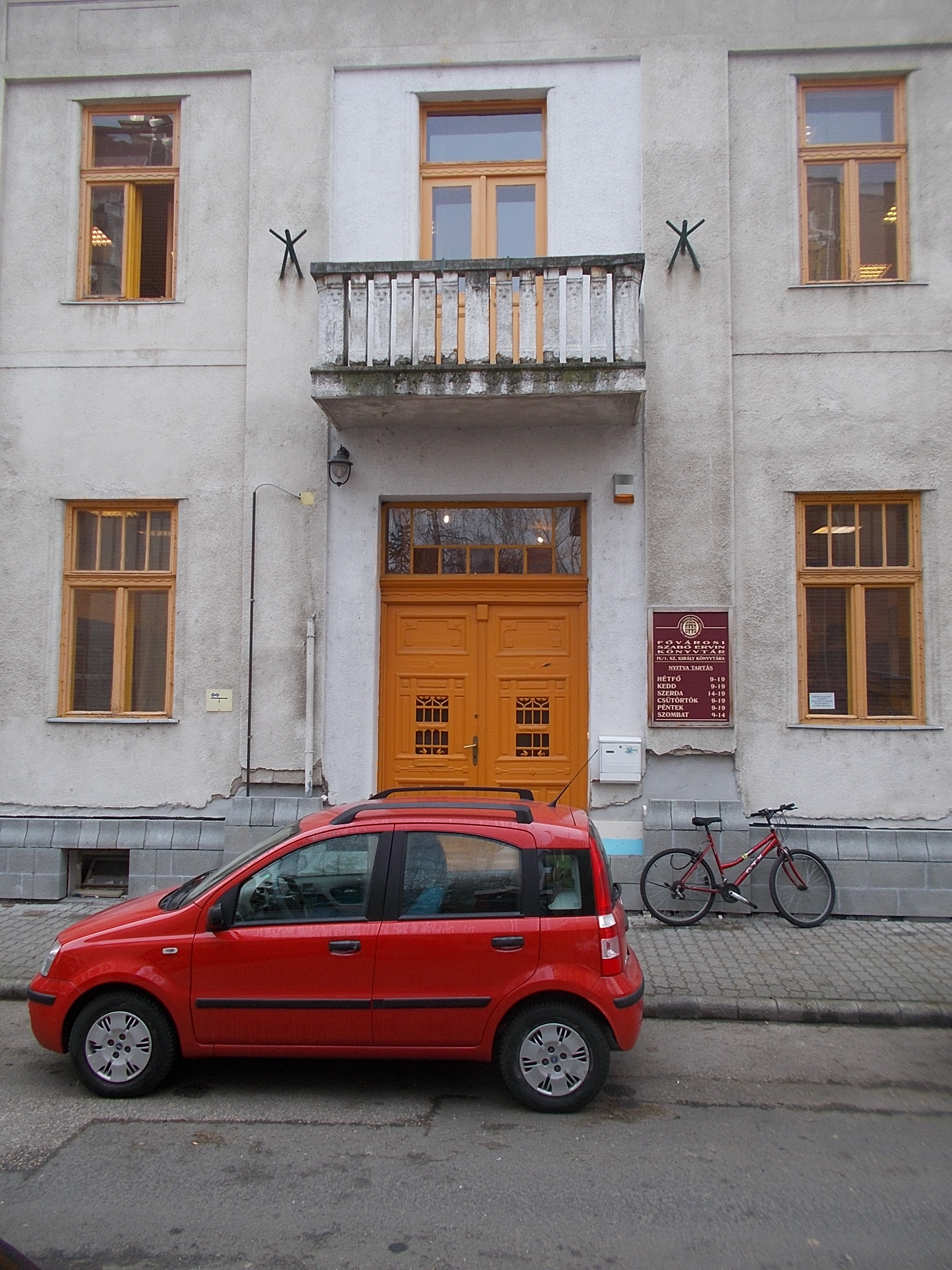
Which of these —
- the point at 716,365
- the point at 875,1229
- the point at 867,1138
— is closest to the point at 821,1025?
the point at 867,1138

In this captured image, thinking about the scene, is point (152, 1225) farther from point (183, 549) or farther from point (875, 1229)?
point (183, 549)

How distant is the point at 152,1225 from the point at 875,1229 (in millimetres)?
2886

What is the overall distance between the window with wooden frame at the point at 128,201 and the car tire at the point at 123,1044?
23.8 feet

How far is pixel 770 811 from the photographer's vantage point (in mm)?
8164

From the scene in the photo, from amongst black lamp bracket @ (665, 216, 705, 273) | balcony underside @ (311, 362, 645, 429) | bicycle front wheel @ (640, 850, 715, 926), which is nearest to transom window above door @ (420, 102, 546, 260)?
black lamp bracket @ (665, 216, 705, 273)

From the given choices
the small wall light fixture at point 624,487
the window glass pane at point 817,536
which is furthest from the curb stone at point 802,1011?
the small wall light fixture at point 624,487

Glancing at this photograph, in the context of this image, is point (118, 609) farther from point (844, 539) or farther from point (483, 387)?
point (844, 539)

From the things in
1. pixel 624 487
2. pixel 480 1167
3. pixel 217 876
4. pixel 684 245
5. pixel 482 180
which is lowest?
pixel 480 1167

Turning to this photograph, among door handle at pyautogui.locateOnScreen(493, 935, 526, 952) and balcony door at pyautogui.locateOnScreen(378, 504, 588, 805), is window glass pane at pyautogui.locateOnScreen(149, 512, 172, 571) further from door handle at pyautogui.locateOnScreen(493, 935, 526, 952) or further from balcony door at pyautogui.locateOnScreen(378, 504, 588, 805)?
door handle at pyautogui.locateOnScreen(493, 935, 526, 952)

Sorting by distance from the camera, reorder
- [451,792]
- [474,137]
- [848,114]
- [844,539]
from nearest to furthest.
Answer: [451,792], [844,539], [848,114], [474,137]

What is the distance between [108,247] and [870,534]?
816cm

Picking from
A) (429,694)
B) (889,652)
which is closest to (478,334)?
(429,694)

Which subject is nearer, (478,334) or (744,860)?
(744,860)

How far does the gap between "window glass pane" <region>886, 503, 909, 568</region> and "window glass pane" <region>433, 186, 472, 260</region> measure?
484 centimetres
